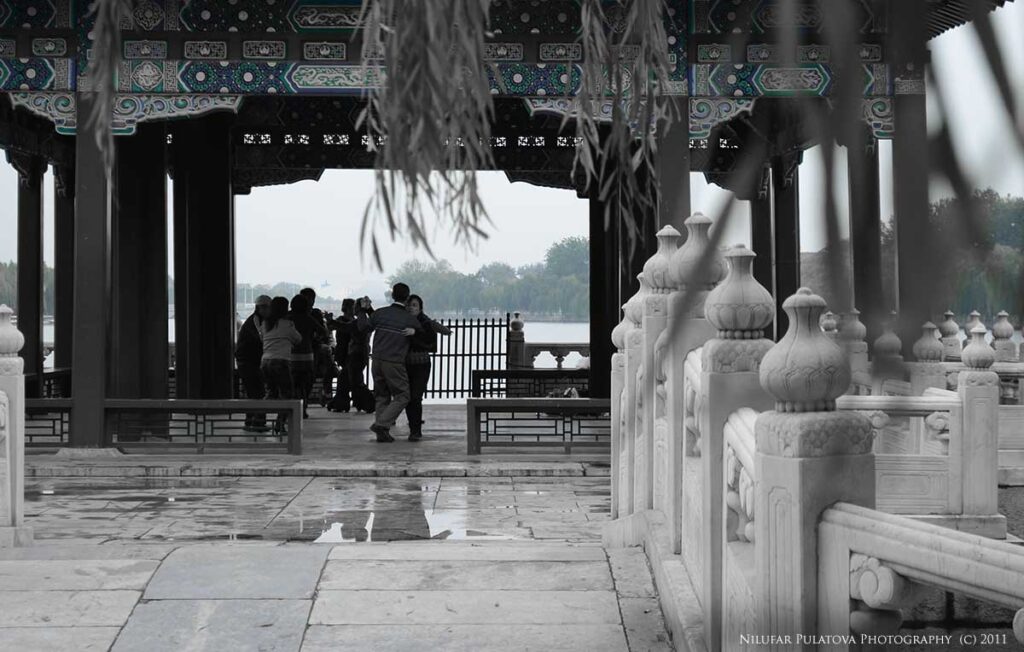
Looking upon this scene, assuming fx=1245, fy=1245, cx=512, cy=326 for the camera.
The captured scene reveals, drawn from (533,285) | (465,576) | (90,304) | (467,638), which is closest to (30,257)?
(90,304)

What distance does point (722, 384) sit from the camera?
317cm

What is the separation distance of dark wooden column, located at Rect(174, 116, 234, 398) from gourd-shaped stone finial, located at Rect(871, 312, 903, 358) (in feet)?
42.2

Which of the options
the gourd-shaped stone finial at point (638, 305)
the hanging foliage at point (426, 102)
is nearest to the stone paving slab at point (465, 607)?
the gourd-shaped stone finial at point (638, 305)

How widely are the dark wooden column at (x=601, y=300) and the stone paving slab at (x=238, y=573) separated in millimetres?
8718

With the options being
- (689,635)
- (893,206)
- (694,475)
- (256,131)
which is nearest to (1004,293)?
(893,206)

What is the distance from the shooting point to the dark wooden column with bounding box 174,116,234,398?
44.0 feet

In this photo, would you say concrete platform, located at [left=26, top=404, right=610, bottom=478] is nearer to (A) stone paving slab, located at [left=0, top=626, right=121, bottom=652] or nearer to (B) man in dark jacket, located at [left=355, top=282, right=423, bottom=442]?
(B) man in dark jacket, located at [left=355, top=282, right=423, bottom=442]

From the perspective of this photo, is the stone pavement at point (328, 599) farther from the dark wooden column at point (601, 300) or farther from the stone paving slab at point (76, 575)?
the dark wooden column at point (601, 300)

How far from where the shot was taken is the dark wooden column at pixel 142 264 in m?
11.9

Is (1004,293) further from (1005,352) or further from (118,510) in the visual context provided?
(1005,352)

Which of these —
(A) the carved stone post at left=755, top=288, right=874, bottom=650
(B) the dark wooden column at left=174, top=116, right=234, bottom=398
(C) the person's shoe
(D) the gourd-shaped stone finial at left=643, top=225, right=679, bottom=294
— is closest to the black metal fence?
(B) the dark wooden column at left=174, top=116, right=234, bottom=398

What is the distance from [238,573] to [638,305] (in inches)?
75.4

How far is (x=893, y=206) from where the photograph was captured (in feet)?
2.50

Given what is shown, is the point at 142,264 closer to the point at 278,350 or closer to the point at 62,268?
the point at 278,350
